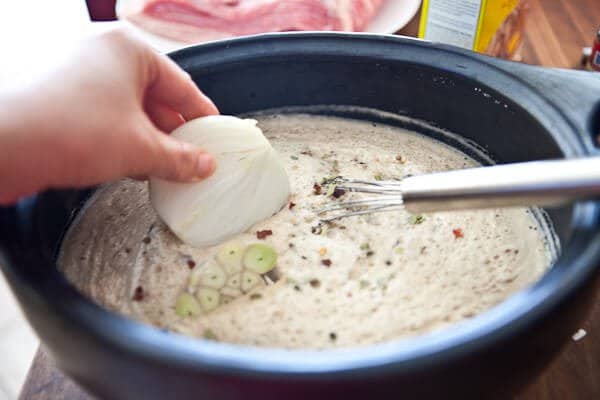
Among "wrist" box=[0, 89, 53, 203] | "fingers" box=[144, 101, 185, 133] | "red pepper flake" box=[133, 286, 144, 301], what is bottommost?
"red pepper flake" box=[133, 286, 144, 301]

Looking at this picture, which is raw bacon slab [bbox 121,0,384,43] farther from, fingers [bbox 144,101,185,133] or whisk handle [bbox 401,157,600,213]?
whisk handle [bbox 401,157,600,213]

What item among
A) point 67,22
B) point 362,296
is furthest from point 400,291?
point 67,22

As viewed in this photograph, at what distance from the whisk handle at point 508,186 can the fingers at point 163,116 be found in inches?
11.6

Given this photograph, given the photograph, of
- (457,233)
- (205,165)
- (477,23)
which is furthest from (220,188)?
(477,23)

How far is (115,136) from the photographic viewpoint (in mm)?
535

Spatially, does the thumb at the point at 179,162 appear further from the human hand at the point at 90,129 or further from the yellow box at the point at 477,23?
the yellow box at the point at 477,23

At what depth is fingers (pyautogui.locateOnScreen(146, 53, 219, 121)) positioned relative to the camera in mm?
646

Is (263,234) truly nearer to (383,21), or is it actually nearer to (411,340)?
(411,340)

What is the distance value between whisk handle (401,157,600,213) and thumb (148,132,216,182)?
0.67 feet

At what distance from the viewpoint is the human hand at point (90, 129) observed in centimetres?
49

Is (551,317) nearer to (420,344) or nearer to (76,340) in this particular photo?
(420,344)

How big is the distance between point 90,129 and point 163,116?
0.21 metres

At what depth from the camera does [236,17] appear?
1.23 metres

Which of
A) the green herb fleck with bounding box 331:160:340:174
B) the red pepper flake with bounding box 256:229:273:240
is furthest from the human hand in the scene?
the green herb fleck with bounding box 331:160:340:174
